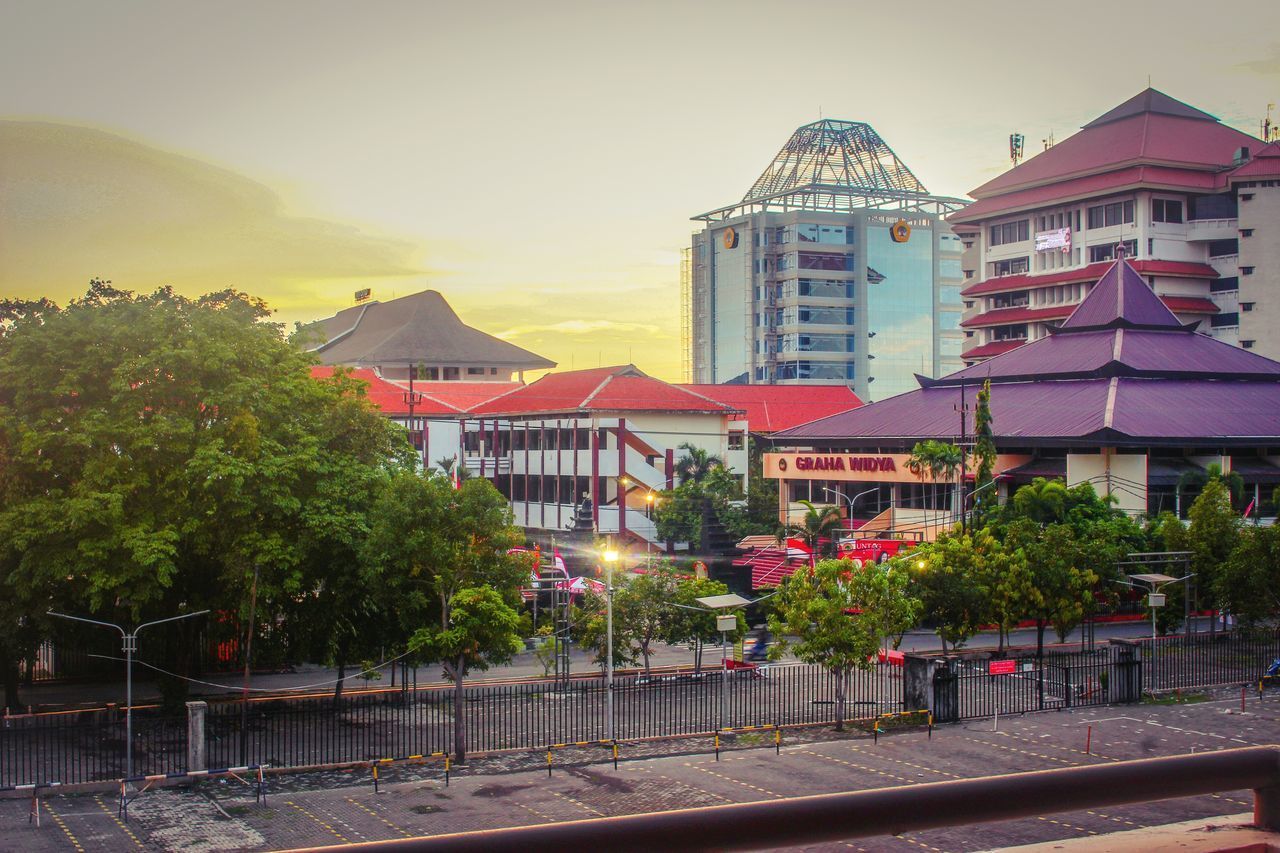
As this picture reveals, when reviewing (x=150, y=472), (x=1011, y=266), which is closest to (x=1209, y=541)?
(x=150, y=472)

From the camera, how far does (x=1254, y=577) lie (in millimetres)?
37906

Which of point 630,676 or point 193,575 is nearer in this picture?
point 193,575

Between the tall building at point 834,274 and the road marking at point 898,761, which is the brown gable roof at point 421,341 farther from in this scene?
the road marking at point 898,761

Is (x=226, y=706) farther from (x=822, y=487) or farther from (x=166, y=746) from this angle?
(x=822, y=487)

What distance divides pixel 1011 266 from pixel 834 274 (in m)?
22.8

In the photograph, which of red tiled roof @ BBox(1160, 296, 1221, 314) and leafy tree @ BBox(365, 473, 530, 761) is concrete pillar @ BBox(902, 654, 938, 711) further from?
red tiled roof @ BBox(1160, 296, 1221, 314)

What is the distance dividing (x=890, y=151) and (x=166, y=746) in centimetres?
10762

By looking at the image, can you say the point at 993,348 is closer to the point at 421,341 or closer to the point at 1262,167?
the point at 1262,167

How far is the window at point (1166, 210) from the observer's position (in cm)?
8675

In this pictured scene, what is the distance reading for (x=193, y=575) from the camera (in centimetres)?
3169

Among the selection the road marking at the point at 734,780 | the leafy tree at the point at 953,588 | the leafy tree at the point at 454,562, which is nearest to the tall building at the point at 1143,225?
the leafy tree at the point at 953,588

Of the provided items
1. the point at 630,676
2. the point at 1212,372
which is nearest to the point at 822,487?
the point at 1212,372

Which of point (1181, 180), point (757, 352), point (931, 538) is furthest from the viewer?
point (757, 352)

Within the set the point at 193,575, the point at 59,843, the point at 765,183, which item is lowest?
the point at 59,843
